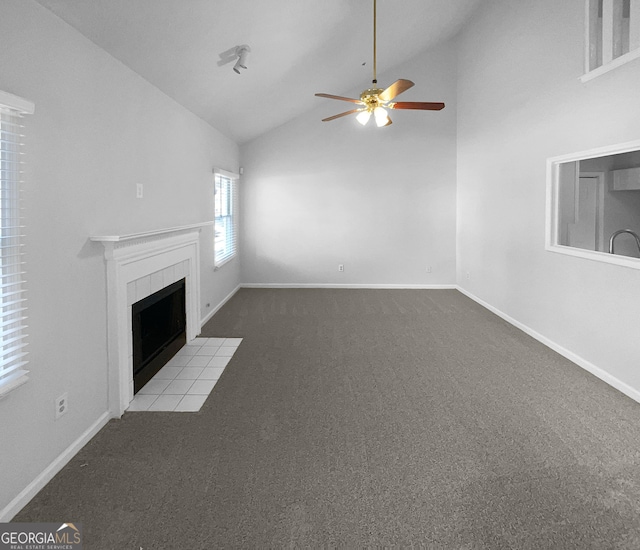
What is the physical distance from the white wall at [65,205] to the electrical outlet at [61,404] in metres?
0.03

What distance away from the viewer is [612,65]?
10.7 feet

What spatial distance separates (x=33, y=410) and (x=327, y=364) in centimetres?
227

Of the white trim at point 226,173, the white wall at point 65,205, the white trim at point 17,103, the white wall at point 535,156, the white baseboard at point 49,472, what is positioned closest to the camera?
the white trim at point 17,103

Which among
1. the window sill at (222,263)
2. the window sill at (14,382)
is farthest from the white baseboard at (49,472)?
the window sill at (222,263)

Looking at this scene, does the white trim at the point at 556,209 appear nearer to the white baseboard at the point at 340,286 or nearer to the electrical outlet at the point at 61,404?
the white baseboard at the point at 340,286

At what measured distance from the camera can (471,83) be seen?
6.43m

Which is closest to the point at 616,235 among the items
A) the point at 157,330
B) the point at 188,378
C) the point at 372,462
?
the point at 372,462

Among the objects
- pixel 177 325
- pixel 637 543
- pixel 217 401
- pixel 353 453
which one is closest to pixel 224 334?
pixel 177 325

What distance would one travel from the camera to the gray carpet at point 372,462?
1.83 meters

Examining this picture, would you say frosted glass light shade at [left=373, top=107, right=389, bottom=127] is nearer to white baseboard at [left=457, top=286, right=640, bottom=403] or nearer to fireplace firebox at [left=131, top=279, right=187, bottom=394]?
fireplace firebox at [left=131, top=279, right=187, bottom=394]

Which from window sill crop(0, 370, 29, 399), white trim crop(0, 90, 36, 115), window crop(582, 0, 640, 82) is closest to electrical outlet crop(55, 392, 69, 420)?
window sill crop(0, 370, 29, 399)

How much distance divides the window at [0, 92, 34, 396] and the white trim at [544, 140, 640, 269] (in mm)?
3671

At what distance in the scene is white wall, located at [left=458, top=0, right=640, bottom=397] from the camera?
3326 mm

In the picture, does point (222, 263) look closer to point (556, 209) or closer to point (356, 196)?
point (356, 196)
